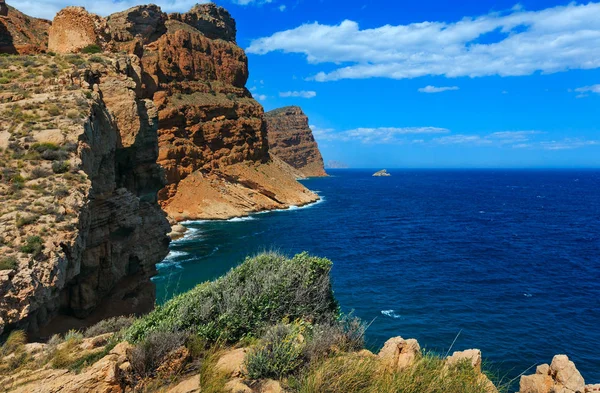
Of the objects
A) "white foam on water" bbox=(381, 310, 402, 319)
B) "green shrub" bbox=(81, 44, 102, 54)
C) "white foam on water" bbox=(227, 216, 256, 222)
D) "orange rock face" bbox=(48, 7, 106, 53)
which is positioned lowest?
"white foam on water" bbox=(381, 310, 402, 319)

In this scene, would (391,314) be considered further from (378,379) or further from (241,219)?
(241,219)

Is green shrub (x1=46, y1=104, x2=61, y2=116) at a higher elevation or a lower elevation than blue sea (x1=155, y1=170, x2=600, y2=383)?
higher

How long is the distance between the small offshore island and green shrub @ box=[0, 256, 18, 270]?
2 cm

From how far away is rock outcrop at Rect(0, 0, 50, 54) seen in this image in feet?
91.5

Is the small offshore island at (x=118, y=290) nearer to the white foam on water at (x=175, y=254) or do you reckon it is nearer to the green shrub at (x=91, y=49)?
the green shrub at (x=91, y=49)

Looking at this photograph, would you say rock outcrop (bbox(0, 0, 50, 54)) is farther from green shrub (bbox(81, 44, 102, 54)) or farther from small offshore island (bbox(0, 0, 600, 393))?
green shrub (bbox(81, 44, 102, 54))

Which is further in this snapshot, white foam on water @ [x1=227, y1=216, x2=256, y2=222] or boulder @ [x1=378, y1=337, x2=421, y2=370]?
white foam on water @ [x1=227, y1=216, x2=256, y2=222]

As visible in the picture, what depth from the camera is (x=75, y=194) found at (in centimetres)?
1332

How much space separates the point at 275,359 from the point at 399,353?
3.15 m

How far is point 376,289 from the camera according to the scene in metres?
31.0

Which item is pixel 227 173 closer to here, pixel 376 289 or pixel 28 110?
pixel 376 289

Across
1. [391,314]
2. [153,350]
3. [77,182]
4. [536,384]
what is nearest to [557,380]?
[536,384]

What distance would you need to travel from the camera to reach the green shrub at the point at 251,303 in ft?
27.5

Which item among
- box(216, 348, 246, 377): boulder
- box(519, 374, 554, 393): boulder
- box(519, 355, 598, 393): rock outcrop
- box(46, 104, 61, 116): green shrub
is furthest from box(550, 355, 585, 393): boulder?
box(46, 104, 61, 116): green shrub
